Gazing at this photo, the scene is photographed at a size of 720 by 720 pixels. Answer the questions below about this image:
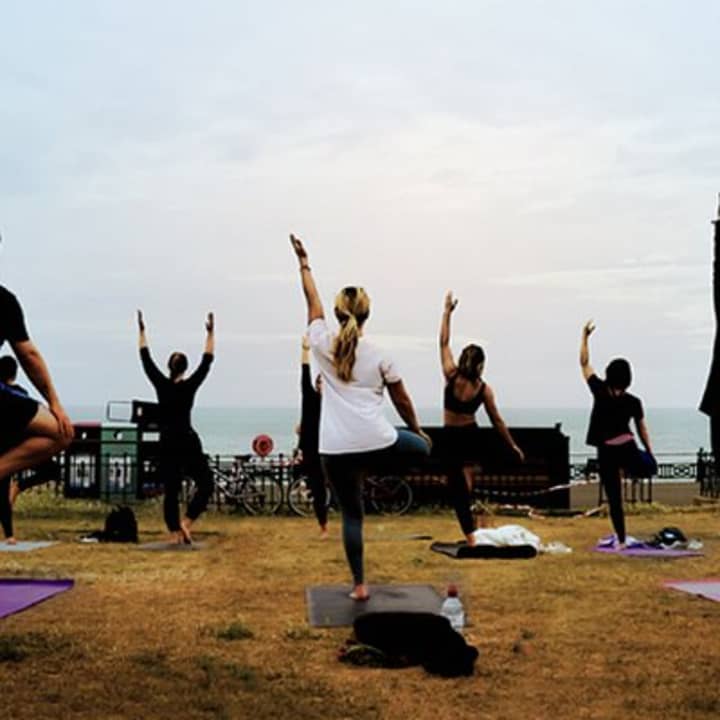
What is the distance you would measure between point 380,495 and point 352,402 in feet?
30.5

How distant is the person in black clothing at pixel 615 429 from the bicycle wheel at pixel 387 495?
5948 millimetres

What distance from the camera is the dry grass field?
15.0 ft

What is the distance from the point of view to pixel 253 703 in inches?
180

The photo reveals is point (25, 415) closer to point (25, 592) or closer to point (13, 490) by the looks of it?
point (25, 592)

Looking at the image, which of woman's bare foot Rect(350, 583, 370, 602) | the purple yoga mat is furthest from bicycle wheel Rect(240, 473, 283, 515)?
woman's bare foot Rect(350, 583, 370, 602)

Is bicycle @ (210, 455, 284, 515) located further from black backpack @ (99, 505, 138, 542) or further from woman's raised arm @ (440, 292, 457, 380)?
woman's raised arm @ (440, 292, 457, 380)

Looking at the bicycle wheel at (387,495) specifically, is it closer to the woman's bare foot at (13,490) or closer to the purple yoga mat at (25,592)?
the woman's bare foot at (13,490)

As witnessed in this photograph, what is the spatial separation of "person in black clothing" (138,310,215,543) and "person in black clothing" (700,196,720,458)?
712 centimetres

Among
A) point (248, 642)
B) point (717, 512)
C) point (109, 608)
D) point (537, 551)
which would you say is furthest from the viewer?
point (717, 512)

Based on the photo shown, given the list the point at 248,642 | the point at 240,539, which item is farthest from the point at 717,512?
the point at 248,642

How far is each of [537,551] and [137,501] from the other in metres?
8.93

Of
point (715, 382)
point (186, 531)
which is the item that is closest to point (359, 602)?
point (715, 382)

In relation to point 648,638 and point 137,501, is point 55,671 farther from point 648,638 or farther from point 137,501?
point 137,501

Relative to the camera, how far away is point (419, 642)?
5441mm
